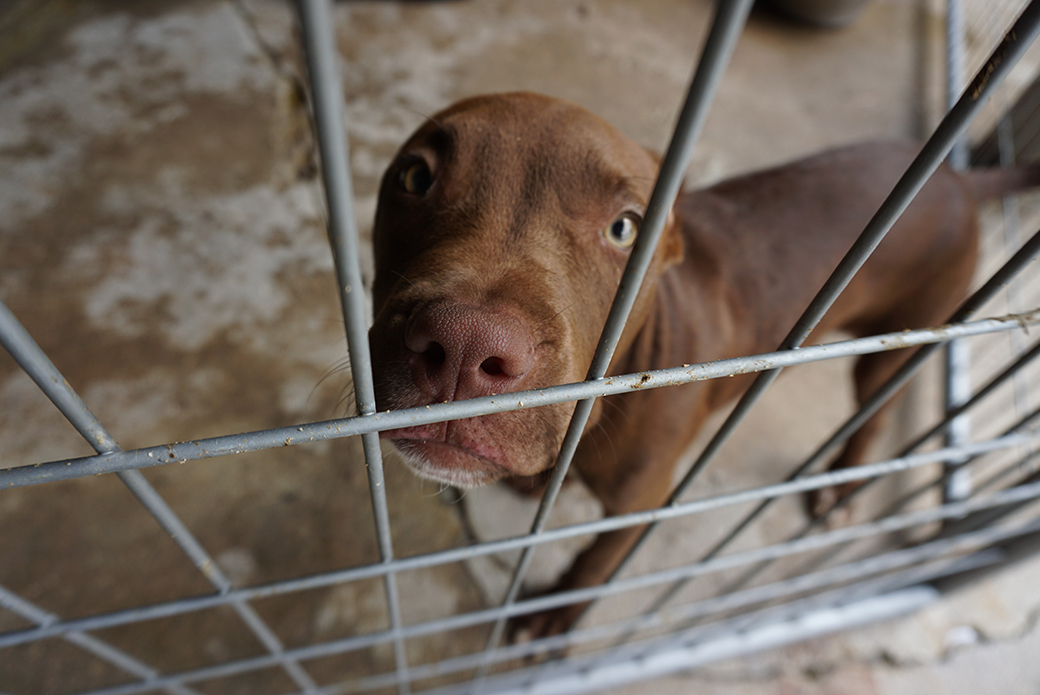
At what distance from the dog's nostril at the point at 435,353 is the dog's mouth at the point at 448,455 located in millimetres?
123

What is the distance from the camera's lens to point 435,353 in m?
0.85

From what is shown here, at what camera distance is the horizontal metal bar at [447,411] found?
561 millimetres

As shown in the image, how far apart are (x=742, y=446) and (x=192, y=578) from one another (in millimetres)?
2312

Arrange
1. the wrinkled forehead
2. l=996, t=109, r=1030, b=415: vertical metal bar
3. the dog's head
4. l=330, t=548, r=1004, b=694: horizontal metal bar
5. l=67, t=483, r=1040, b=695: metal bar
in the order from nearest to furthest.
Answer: the dog's head, l=67, t=483, r=1040, b=695: metal bar, the wrinkled forehead, l=330, t=548, r=1004, b=694: horizontal metal bar, l=996, t=109, r=1030, b=415: vertical metal bar

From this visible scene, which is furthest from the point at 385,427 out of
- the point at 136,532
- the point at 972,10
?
the point at 972,10

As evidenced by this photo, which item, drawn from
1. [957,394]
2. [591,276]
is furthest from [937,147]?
[957,394]

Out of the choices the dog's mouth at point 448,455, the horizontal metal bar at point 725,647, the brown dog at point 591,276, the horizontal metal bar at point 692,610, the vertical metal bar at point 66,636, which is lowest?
the horizontal metal bar at point 725,647

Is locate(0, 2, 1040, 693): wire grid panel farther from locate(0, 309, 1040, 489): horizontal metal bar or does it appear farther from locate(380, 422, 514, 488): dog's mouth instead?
locate(380, 422, 514, 488): dog's mouth

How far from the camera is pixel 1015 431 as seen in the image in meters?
1.15

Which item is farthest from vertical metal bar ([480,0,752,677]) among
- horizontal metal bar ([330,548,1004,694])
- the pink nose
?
horizontal metal bar ([330,548,1004,694])

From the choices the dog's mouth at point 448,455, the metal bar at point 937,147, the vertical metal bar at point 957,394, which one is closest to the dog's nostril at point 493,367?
the dog's mouth at point 448,455

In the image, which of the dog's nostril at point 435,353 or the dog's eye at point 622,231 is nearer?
the dog's nostril at point 435,353

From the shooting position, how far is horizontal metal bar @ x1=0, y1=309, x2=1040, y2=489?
0.56 m

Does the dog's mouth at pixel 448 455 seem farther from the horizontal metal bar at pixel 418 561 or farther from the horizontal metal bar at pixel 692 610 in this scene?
the horizontal metal bar at pixel 692 610
